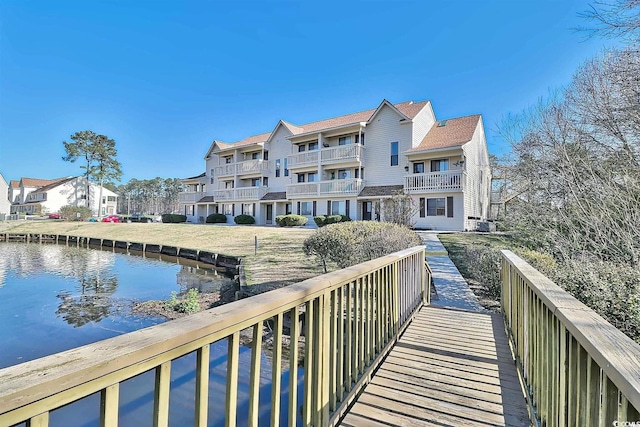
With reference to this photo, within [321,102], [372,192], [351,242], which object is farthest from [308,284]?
[321,102]

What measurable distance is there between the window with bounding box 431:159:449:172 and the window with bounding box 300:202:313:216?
1016 centimetres

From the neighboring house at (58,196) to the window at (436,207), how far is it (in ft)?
195

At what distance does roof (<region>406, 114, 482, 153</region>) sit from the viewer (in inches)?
823

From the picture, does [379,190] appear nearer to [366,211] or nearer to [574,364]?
[366,211]

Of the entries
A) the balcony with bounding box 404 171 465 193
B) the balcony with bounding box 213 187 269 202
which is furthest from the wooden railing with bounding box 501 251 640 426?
the balcony with bounding box 213 187 269 202

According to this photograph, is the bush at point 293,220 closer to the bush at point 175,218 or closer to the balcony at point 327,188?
the balcony at point 327,188

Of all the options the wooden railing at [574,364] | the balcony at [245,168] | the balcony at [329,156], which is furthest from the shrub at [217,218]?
the wooden railing at [574,364]

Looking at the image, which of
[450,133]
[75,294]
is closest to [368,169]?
[450,133]

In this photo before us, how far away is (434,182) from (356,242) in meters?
13.8

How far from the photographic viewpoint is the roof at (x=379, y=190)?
875 inches

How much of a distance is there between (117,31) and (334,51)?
1385 cm

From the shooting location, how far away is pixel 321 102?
30938mm

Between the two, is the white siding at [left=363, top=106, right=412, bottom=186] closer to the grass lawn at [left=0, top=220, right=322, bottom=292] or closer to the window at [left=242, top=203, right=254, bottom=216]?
the grass lawn at [left=0, top=220, right=322, bottom=292]

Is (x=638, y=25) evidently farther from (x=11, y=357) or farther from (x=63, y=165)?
(x=63, y=165)
